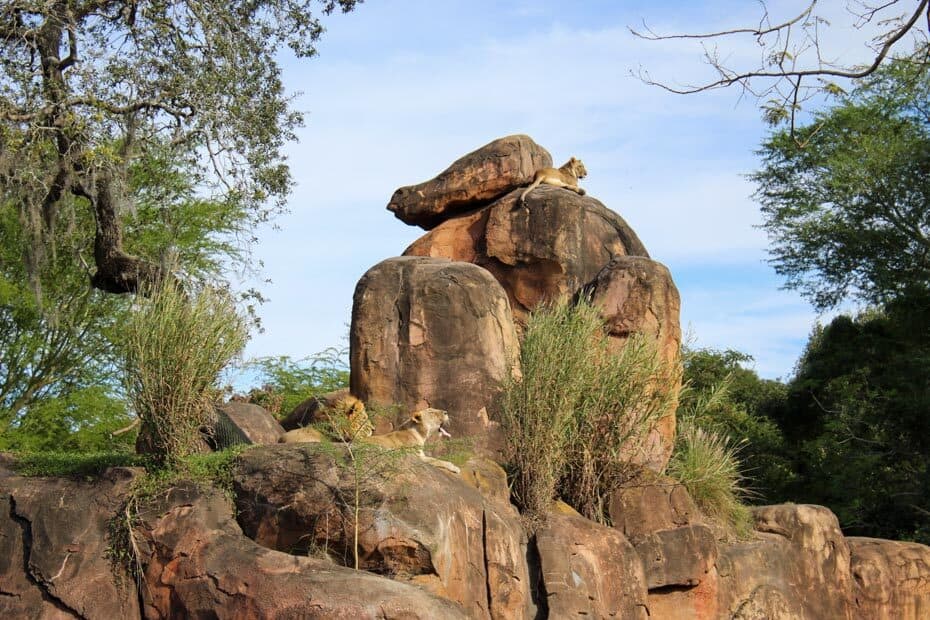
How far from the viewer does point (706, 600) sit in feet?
46.8

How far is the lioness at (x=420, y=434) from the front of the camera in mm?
12430

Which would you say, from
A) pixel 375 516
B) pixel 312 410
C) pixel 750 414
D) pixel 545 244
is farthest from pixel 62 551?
pixel 750 414

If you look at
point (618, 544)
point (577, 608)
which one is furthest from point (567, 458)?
point (577, 608)

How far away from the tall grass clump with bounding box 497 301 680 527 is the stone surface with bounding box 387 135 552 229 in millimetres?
5293

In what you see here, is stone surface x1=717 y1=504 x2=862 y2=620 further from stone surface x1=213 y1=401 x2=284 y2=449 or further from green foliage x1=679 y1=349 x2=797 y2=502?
green foliage x1=679 y1=349 x2=797 y2=502

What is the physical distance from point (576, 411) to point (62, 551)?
5910 mm

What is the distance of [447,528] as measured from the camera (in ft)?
36.7

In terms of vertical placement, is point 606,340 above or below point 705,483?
above

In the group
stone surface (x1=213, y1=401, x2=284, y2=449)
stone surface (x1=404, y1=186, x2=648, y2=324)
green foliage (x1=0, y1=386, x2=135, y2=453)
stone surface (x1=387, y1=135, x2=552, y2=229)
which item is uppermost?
stone surface (x1=387, y1=135, x2=552, y2=229)

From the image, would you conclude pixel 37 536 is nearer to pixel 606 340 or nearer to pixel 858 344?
pixel 606 340

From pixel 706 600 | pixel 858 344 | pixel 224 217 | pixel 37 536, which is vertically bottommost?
pixel 706 600

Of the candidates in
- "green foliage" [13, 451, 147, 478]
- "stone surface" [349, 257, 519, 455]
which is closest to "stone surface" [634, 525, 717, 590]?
"stone surface" [349, 257, 519, 455]

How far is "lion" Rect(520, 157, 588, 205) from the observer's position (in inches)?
773

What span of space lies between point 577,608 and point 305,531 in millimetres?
3103
